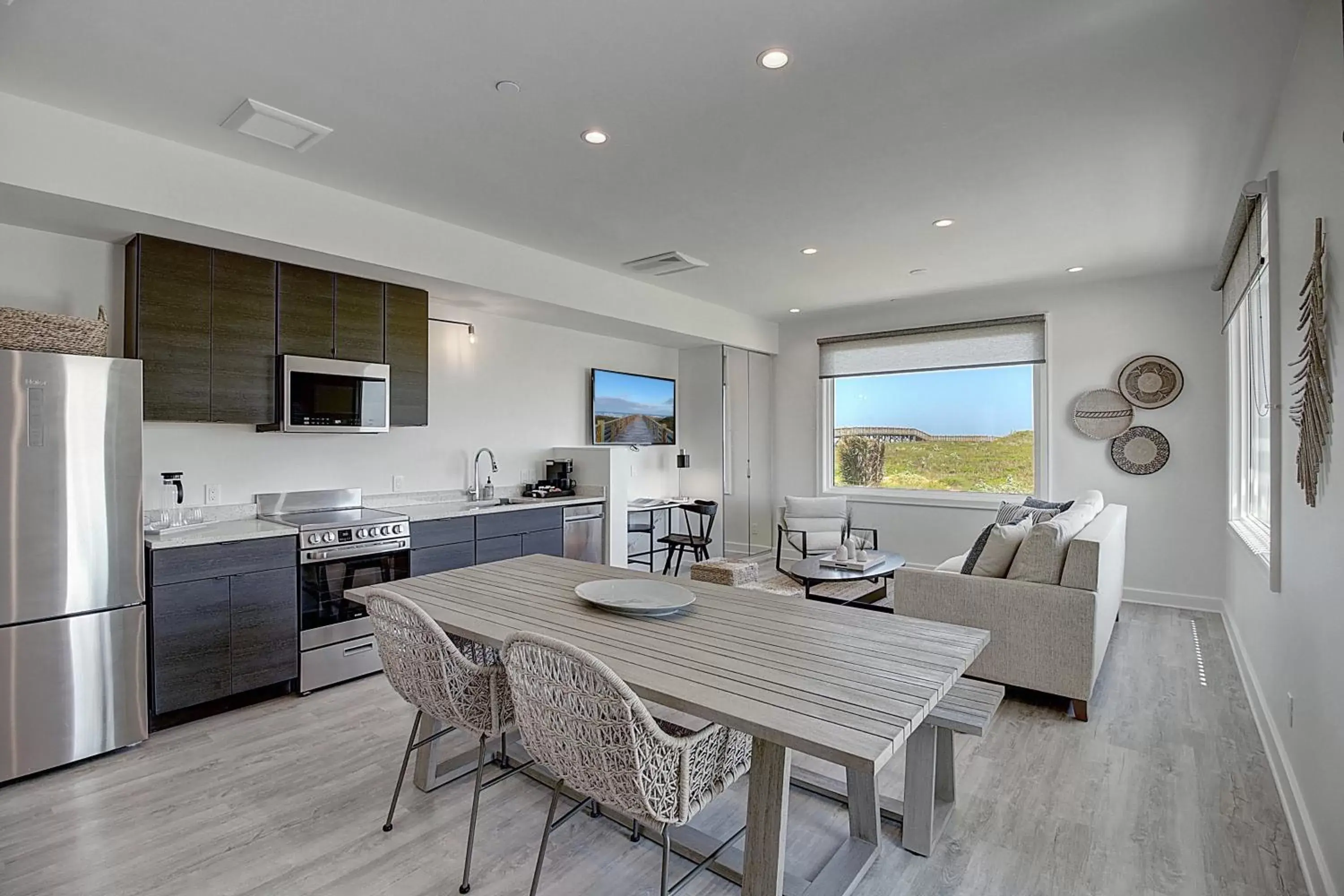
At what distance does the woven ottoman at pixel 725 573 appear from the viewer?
15.1 ft

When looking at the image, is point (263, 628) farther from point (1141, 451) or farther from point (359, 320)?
point (1141, 451)

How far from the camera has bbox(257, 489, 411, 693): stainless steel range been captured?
3.49 meters

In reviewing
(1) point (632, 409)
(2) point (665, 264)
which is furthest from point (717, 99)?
(1) point (632, 409)

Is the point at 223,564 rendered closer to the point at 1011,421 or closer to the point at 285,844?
the point at 285,844

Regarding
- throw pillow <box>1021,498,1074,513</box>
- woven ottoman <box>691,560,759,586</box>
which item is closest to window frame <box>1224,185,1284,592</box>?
throw pillow <box>1021,498,1074,513</box>

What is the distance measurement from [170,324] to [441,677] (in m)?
2.45

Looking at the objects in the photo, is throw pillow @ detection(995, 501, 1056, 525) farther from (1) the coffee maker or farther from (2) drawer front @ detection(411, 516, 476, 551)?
(2) drawer front @ detection(411, 516, 476, 551)

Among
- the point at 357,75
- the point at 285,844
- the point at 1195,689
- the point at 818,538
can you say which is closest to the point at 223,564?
the point at 285,844

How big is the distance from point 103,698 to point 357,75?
2759mm

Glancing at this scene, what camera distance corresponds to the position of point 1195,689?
3484 millimetres

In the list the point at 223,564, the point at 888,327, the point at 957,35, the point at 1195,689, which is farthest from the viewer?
the point at 888,327

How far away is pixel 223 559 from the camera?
3178 mm

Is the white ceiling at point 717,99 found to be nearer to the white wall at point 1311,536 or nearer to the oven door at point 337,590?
the white wall at point 1311,536

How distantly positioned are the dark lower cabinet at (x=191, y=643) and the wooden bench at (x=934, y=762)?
2.94m
